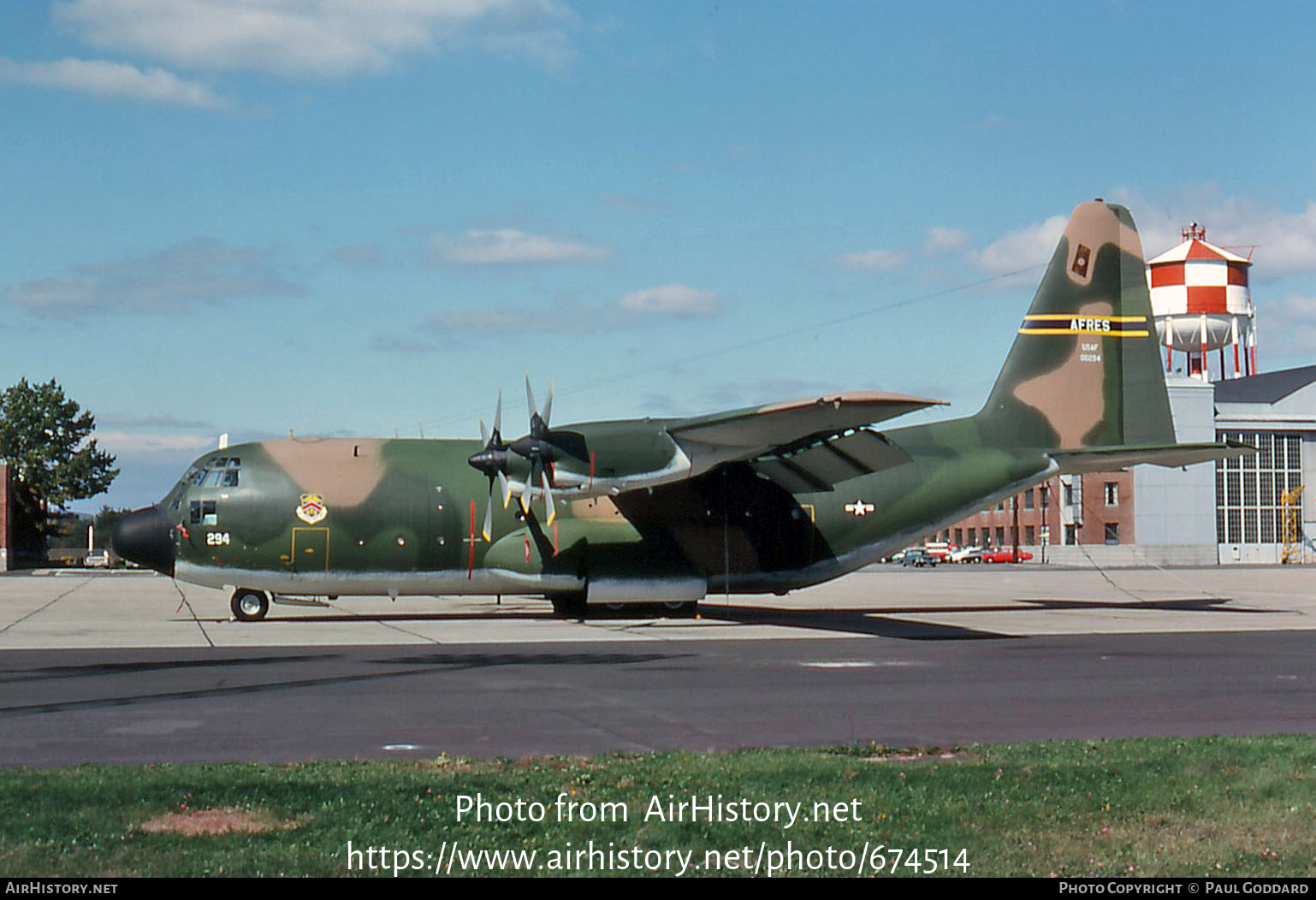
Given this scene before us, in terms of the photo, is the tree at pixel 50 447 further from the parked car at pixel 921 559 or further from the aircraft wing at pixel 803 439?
the aircraft wing at pixel 803 439

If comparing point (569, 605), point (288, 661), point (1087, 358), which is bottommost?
point (288, 661)

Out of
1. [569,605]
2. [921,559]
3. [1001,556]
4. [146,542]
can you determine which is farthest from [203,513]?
[1001,556]

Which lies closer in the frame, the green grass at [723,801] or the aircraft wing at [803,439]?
the green grass at [723,801]

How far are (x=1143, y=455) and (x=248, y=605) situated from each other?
67.6 ft

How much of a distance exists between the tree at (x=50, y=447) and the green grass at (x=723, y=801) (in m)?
105

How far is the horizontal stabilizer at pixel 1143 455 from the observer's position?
28.4 m

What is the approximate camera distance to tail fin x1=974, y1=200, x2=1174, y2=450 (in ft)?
106

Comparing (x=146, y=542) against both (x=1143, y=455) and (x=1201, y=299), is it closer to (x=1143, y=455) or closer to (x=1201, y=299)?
(x=1143, y=455)

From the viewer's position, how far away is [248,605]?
94.7ft

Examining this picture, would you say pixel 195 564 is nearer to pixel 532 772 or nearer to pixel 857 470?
pixel 857 470

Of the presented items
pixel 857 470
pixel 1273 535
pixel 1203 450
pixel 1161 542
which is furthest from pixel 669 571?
pixel 1273 535

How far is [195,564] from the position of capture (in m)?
27.9

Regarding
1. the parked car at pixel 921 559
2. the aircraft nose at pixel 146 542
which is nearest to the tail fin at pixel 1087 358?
the aircraft nose at pixel 146 542

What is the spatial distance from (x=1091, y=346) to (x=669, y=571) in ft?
41.1
